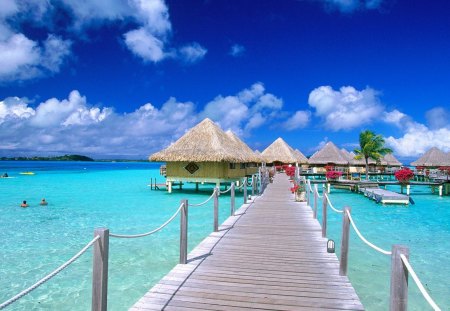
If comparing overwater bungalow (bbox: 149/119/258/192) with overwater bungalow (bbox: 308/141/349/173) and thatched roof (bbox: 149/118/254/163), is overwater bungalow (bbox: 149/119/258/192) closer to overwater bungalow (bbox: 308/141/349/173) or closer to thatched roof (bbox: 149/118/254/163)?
thatched roof (bbox: 149/118/254/163)

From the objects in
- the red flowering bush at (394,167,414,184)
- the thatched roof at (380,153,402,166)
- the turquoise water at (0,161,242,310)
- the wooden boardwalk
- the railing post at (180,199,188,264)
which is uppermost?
the thatched roof at (380,153,402,166)

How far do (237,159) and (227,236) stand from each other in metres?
16.2

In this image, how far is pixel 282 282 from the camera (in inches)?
195

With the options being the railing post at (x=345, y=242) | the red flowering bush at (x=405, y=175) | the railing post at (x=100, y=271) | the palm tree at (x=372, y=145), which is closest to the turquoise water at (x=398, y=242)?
the railing post at (x=345, y=242)

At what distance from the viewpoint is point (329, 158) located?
130 ft

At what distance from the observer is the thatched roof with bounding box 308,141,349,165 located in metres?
39.2

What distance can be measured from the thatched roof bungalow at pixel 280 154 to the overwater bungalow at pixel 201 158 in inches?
634

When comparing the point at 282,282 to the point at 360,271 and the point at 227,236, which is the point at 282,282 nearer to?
the point at 227,236

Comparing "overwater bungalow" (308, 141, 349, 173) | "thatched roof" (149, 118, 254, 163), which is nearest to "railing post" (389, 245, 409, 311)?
"thatched roof" (149, 118, 254, 163)

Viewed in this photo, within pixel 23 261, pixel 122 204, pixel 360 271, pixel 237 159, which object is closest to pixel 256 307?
pixel 360 271

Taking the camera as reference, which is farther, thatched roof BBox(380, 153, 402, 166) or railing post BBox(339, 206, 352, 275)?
thatched roof BBox(380, 153, 402, 166)

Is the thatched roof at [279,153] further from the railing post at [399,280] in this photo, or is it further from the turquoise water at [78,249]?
the railing post at [399,280]

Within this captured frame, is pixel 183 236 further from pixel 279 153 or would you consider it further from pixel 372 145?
pixel 279 153

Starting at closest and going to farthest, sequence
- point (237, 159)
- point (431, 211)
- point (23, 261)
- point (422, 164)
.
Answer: point (23, 261)
point (431, 211)
point (237, 159)
point (422, 164)
